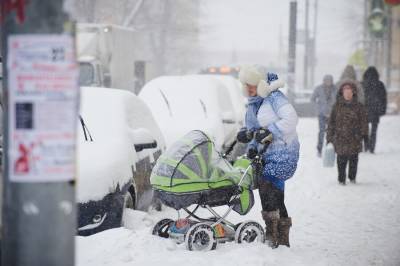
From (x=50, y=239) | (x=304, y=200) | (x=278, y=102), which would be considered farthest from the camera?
(x=304, y=200)

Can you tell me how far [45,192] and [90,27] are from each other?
706 inches

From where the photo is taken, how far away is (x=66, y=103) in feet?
8.45

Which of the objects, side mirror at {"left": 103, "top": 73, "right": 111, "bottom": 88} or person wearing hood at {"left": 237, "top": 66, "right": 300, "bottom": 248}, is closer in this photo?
person wearing hood at {"left": 237, "top": 66, "right": 300, "bottom": 248}

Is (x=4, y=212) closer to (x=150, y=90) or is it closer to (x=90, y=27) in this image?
(x=150, y=90)

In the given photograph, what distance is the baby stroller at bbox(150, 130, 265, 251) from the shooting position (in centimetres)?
572

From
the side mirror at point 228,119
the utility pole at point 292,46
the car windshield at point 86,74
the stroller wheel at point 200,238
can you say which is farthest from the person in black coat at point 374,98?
the utility pole at point 292,46

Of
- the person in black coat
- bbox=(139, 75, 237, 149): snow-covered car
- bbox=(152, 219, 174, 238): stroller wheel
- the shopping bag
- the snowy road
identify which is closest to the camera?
the snowy road

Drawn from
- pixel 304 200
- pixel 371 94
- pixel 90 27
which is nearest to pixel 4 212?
pixel 304 200

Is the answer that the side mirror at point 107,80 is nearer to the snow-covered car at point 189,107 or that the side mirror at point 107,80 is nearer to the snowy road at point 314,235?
the snow-covered car at point 189,107

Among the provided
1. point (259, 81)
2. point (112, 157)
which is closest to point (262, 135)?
point (259, 81)

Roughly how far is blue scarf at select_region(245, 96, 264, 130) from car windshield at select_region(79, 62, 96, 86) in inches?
486

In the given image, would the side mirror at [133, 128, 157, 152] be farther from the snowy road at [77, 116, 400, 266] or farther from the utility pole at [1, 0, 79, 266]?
the utility pole at [1, 0, 79, 266]

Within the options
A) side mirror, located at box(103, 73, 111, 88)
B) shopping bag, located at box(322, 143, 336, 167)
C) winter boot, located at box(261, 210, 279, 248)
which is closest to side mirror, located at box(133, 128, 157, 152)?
winter boot, located at box(261, 210, 279, 248)

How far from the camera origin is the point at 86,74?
18297 mm
